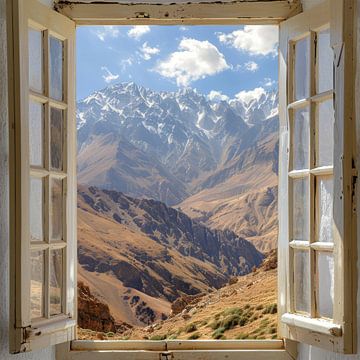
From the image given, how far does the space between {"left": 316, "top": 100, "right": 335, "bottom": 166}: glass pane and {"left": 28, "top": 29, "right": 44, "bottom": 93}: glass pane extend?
1.13m

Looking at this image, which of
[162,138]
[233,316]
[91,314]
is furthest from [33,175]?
[162,138]

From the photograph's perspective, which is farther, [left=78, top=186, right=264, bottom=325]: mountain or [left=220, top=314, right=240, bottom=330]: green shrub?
[left=78, top=186, right=264, bottom=325]: mountain

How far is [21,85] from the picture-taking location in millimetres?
1646

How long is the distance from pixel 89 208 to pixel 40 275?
2426 centimetres

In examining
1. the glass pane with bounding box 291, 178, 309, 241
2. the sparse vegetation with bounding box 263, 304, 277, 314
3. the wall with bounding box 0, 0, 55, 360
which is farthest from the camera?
the sparse vegetation with bounding box 263, 304, 277, 314

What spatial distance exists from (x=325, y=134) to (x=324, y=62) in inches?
11.2

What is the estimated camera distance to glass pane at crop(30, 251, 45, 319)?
183 centimetres

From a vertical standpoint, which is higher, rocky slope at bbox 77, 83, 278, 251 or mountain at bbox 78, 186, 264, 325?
rocky slope at bbox 77, 83, 278, 251

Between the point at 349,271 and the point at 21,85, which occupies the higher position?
the point at 21,85

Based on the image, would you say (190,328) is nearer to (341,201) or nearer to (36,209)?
(36,209)

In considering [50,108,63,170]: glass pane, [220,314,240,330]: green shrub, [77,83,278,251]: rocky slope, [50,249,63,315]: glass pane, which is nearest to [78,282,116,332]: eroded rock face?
[220,314,240,330]: green shrub

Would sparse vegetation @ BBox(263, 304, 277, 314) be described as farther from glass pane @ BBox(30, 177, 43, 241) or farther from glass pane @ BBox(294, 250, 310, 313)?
glass pane @ BBox(30, 177, 43, 241)

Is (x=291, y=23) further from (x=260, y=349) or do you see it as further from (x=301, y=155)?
(x=260, y=349)

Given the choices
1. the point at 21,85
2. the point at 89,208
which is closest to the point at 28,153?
the point at 21,85
